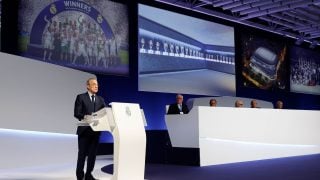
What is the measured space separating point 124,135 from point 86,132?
25.7 inches

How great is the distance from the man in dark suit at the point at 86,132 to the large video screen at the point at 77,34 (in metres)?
3.78

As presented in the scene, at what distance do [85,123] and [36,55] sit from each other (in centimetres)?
412

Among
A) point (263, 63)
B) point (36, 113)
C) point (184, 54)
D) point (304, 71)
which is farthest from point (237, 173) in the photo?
point (304, 71)

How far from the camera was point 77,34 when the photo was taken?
26.7ft

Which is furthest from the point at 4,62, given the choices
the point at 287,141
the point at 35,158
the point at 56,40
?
the point at 287,141

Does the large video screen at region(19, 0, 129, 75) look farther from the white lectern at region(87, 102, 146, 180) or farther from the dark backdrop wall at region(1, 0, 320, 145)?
the white lectern at region(87, 102, 146, 180)

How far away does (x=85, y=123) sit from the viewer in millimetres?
3828

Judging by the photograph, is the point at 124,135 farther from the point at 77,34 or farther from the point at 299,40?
the point at 299,40

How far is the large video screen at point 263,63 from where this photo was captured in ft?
39.0

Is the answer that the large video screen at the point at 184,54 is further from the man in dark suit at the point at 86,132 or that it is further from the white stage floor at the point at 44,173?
the man in dark suit at the point at 86,132

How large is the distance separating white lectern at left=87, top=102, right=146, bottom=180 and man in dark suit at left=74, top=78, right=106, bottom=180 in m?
0.35

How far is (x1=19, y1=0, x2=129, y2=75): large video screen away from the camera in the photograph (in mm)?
7488

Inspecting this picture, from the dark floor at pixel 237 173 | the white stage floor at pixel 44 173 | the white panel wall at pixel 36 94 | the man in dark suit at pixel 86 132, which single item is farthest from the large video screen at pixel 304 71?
the man in dark suit at pixel 86 132

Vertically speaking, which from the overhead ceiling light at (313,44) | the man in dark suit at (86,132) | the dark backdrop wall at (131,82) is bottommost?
the man in dark suit at (86,132)
